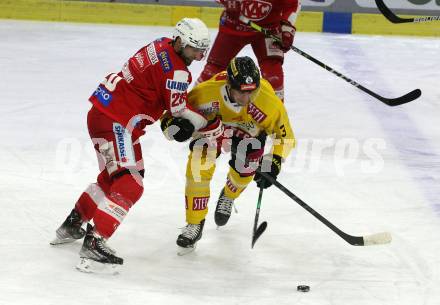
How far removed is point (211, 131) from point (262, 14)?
159cm

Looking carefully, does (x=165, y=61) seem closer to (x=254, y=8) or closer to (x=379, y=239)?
(x=379, y=239)

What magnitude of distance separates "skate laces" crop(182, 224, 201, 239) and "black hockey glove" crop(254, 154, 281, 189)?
335 millimetres

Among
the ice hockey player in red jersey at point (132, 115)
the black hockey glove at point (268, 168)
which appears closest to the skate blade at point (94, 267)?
the ice hockey player in red jersey at point (132, 115)

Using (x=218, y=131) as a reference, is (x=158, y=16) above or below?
below

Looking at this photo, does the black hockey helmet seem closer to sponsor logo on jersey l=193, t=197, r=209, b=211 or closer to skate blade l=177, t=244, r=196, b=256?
sponsor logo on jersey l=193, t=197, r=209, b=211

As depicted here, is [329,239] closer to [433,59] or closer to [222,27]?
[222,27]

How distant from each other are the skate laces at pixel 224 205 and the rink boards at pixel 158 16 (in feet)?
15.2

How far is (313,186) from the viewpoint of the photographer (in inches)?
184

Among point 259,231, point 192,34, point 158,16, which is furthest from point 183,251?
point 158,16

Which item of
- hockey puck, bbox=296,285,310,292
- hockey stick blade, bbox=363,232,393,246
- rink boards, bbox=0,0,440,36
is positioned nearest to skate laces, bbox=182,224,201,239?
hockey puck, bbox=296,285,310,292

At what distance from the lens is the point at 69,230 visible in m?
3.76

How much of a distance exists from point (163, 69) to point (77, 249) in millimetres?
834

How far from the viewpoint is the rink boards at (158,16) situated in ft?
28.0

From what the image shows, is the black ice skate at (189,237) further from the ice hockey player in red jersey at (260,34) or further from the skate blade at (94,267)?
the ice hockey player in red jersey at (260,34)
